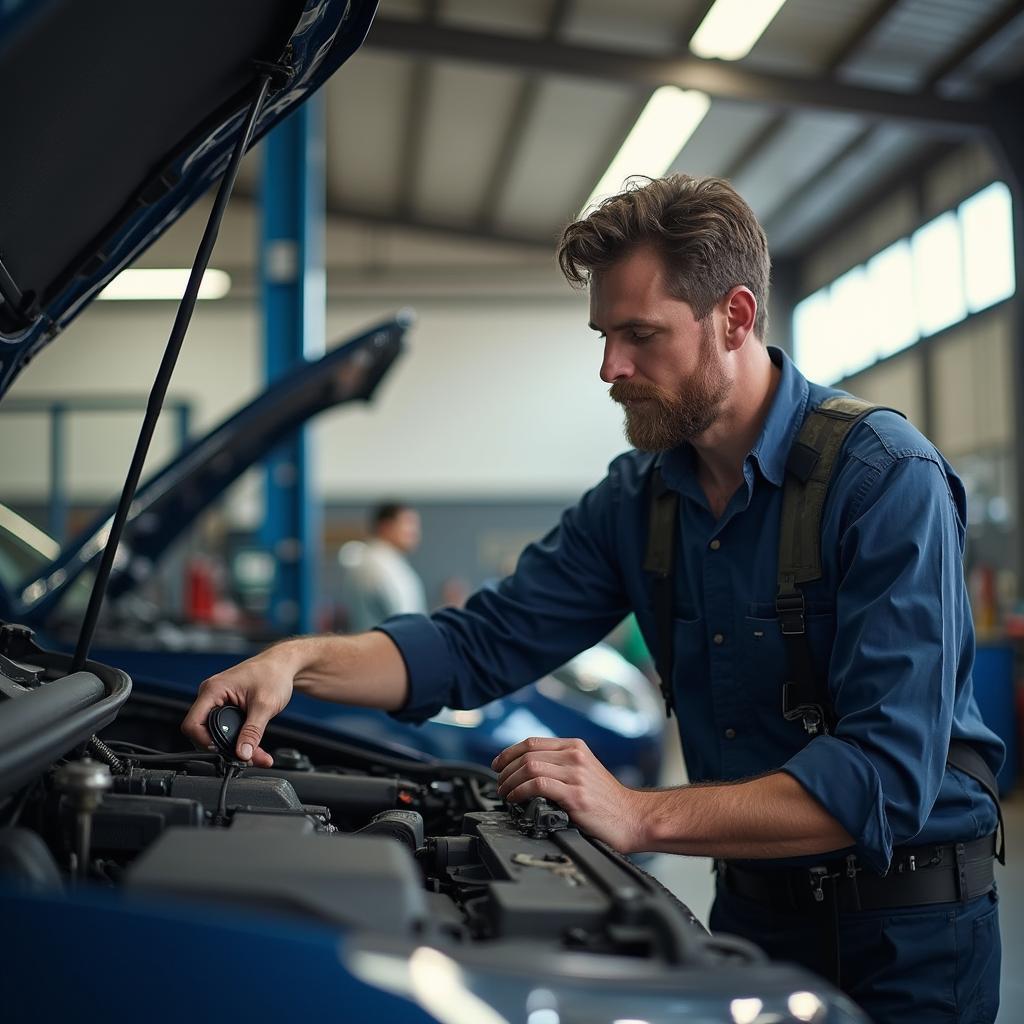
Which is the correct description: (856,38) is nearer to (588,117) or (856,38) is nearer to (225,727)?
(588,117)

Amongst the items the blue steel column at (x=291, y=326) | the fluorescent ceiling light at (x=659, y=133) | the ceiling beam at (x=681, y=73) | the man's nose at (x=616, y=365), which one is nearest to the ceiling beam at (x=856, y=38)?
the ceiling beam at (x=681, y=73)

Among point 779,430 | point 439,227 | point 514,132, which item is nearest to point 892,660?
point 779,430

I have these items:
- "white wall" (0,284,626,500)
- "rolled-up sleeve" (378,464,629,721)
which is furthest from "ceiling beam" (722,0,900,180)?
"rolled-up sleeve" (378,464,629,721)

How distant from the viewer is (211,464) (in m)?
3.67

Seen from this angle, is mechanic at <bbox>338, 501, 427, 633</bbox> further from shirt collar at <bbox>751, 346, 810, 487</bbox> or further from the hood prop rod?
the hood prop rod

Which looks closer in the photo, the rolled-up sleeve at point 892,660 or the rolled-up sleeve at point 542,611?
the rolled-up sleeve at point 892,660

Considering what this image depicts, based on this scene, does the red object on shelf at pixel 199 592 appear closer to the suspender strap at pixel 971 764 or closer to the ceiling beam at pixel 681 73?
the ceiling beam at pixel 681 73

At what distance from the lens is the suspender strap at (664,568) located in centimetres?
186

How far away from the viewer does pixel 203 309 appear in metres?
14.8

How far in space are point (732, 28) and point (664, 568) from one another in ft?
22.8

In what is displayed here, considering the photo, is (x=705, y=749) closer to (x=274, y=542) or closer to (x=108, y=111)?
(x=108, y=111)

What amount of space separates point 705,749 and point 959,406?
888cm

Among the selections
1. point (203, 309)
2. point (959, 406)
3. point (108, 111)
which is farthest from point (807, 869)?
point (203, 309)

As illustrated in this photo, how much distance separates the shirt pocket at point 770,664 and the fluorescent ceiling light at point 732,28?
6.77m
